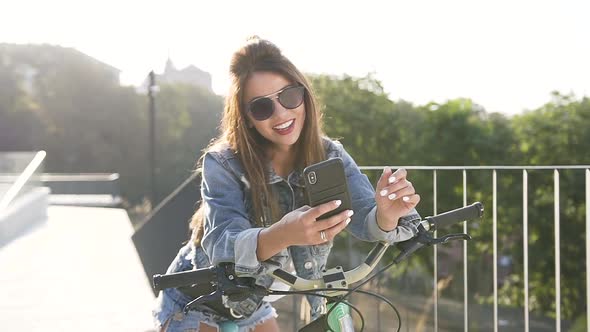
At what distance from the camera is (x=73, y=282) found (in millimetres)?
8398

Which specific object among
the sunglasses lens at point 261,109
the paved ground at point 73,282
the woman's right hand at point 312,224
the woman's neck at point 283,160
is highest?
the sunglasses lens at point 261,109

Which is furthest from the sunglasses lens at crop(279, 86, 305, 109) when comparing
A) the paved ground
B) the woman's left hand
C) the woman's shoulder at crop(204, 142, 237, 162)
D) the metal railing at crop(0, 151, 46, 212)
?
the metal railing at crop(0, 151, 46, 212)

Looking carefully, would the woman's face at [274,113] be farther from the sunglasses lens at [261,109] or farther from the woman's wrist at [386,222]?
the woman's wrist at [386,222]

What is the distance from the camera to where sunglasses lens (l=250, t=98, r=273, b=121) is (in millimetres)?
1597

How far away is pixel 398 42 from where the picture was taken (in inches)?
1359

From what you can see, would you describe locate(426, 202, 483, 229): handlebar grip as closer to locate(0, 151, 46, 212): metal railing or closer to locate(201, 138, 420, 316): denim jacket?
locate(201, 138, 420, 316): denim jacket

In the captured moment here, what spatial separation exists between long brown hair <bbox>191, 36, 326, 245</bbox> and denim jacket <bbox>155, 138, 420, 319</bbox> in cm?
2

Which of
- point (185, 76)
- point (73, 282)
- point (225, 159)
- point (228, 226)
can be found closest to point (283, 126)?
point (225, 159)

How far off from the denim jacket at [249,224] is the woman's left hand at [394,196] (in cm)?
6

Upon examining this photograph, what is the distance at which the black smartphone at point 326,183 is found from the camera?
48.4 inches

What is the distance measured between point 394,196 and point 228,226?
32 cm

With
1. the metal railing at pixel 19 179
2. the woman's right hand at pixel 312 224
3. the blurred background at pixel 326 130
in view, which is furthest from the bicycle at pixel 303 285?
the metal railing at pixel 19 179

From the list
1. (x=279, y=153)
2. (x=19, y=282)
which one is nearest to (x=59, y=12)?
(x=19, y=282)

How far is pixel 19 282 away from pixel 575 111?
2021 centimetres
